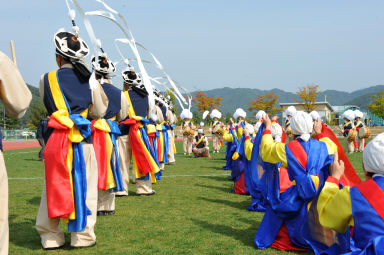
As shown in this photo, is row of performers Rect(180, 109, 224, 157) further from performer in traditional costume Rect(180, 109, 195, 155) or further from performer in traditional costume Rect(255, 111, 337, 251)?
performer in traditional costume Rect(255, 111, 337, 251)

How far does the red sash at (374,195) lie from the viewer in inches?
106

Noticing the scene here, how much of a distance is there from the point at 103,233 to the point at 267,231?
2.21 metres

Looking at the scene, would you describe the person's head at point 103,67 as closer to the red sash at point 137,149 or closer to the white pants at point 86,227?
the red sash at point 137,149

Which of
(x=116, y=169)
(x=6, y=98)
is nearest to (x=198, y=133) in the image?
(x=116, y=169)

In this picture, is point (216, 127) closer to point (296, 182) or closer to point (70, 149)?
point (296, 182)

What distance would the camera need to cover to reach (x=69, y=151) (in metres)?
4.64

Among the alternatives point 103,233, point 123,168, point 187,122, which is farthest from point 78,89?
point 187,122

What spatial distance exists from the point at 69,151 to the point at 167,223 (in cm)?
206

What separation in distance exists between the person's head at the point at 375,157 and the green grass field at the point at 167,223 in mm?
2129

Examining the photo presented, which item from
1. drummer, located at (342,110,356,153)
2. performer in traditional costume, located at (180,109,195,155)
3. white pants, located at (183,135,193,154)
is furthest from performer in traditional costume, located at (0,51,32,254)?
drummer, located at (342,110,356,153)

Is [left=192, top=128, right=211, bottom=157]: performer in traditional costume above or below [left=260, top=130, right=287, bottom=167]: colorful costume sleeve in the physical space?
below

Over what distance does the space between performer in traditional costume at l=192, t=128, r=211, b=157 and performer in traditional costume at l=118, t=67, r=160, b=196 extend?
405 inches

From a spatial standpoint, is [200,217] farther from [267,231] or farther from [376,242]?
[376,242]

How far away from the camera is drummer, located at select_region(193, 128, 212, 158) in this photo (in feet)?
61.3
